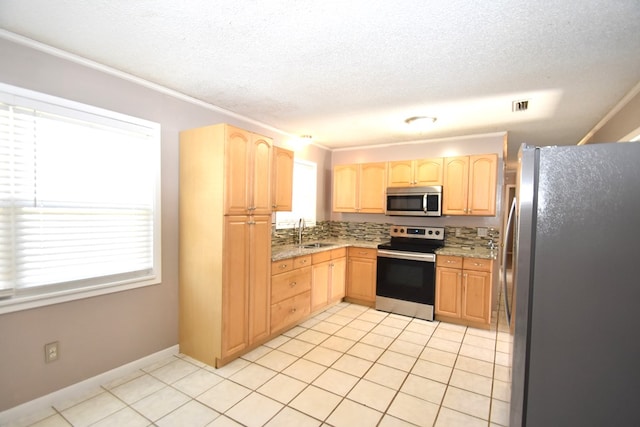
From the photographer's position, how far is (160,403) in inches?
85.9

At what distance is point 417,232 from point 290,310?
224cm

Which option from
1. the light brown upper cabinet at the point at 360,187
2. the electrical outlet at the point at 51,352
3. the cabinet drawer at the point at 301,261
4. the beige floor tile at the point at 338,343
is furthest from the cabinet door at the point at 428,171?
the electrical outlet at the point at 51,352

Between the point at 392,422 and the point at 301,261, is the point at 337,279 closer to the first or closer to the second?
the point at 301,261

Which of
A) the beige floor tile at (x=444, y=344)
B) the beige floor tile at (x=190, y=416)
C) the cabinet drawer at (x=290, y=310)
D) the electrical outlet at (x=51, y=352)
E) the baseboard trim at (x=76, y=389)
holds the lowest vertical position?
the beige floor tile at (x=444, y=344)

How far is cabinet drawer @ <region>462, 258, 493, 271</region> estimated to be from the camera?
360cm

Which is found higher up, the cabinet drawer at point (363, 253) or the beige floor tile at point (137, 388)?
the cabinet drawer at point (363, 253)

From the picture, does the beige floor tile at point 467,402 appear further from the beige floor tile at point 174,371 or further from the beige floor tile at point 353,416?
the beige floor tile at point 174,371

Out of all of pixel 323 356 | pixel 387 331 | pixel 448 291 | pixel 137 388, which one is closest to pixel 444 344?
pixel 387 331

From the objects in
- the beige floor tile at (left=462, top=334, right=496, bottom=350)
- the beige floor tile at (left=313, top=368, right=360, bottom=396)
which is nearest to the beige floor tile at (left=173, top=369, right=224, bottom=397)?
the beige floor tile at (left=313, top=368, right=360, bottom=396)

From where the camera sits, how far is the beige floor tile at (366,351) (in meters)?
2.94

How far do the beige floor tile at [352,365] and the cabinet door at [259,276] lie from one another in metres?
0.83

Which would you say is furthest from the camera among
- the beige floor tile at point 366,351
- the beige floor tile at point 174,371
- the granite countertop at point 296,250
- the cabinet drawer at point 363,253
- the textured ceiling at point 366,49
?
the cabinet drawer at point 363,253

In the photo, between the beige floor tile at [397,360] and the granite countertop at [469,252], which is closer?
the beige floor tile at [397,360]

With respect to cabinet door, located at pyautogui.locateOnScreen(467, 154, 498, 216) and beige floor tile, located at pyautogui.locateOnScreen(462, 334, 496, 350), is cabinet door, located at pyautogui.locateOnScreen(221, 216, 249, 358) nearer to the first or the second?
beige floor tile, located at pyautogui.locateOnScreen(462, 334, 496, 350)
